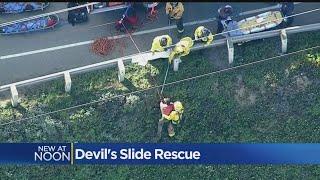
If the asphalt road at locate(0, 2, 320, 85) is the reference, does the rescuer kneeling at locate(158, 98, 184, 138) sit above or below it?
below

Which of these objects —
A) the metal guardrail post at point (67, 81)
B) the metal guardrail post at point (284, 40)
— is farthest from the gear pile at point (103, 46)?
the metal guardrail post at point (284, 40)

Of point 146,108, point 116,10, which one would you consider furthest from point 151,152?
point 116,10

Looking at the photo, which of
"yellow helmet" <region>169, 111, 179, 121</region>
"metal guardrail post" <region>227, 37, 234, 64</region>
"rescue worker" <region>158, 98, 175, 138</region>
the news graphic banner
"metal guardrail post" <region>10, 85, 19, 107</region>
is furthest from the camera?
"metal guardrail post" <region>227, 37, 234, 64</region>

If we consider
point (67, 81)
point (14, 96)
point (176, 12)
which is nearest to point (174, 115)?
point (176, 12)

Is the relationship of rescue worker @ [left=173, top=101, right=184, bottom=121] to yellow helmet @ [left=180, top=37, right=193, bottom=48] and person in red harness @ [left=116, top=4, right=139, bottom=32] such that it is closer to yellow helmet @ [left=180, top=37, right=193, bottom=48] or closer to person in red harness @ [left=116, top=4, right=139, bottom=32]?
yellow helmet @ [left=180, top=37, right=193, bottom=48]

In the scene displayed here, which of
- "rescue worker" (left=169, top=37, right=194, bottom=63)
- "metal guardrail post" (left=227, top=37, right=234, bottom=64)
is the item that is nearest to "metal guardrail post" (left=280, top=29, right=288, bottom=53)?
"metal guardrail post" (left=227, top=37, right=234, bottom=64)

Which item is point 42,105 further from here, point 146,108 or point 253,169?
point 253,169

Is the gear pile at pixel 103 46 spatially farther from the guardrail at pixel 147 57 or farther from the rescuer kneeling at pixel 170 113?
the rescuer kneeling at pixel 170 113
